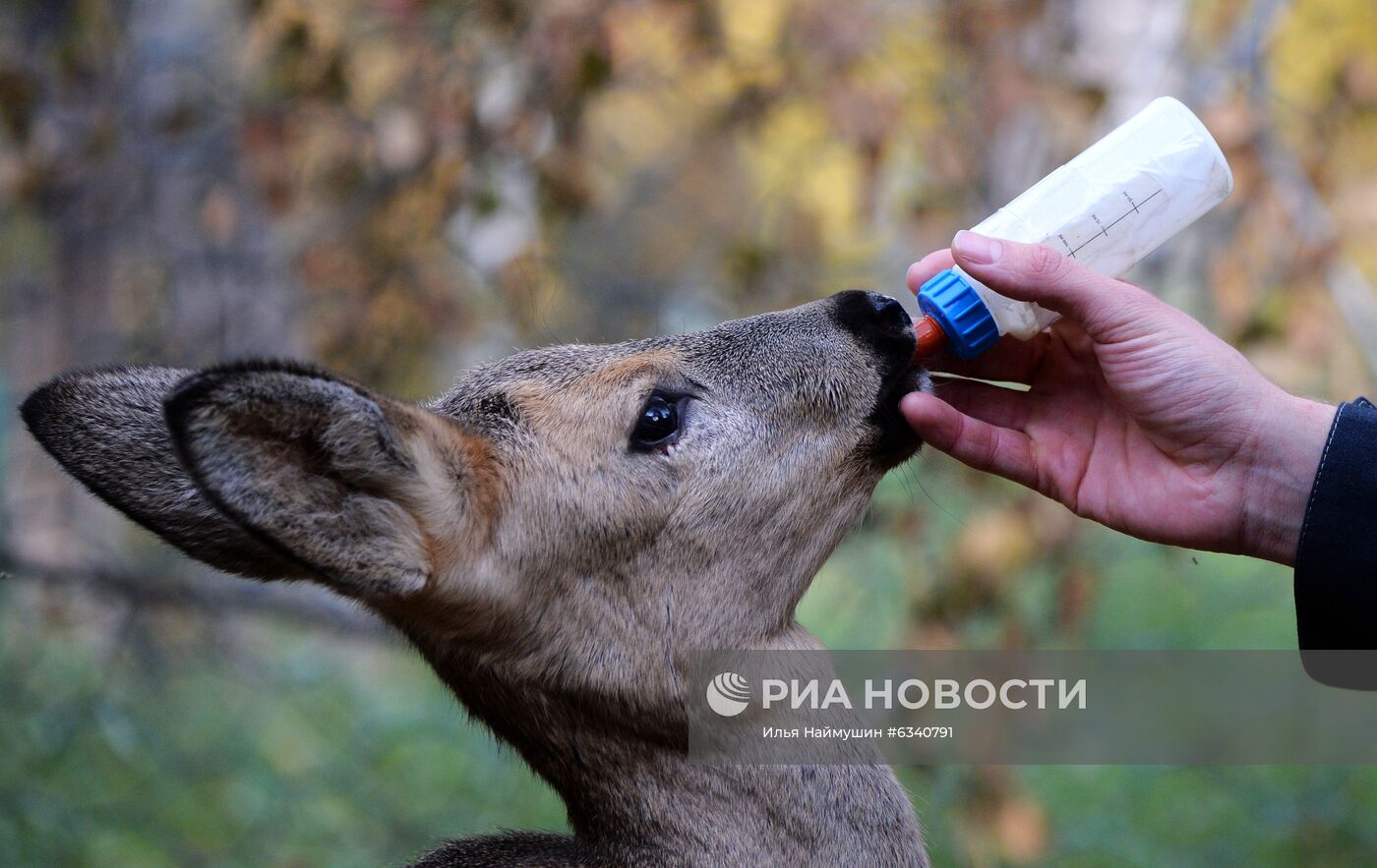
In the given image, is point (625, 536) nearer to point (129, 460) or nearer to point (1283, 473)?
point (129, 460)

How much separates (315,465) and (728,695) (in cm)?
97

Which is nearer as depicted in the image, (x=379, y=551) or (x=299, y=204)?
(x=379, y=551)

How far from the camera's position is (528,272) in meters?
5.30

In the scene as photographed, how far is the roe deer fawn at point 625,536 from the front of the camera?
2605mm

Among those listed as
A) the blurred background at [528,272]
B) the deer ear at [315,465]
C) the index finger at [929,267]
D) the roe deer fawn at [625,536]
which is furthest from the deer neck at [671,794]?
the blurred background at [528,272]

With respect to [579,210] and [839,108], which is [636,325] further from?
[839,108]

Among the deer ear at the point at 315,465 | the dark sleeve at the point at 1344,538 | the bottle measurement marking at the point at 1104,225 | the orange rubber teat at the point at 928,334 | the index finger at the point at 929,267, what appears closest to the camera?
the deer ear at the point at 315,465

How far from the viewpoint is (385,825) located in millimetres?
5398

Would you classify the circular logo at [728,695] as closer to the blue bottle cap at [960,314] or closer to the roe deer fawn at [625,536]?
the roe deer fawn at [625,536]

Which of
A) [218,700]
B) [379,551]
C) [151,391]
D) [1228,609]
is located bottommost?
[1228,609]

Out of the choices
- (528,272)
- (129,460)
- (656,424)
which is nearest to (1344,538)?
(656,424)

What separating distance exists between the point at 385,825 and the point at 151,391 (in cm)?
320

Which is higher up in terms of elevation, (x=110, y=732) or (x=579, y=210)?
(x=579, y=210)

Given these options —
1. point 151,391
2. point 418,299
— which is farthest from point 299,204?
point 151,391
